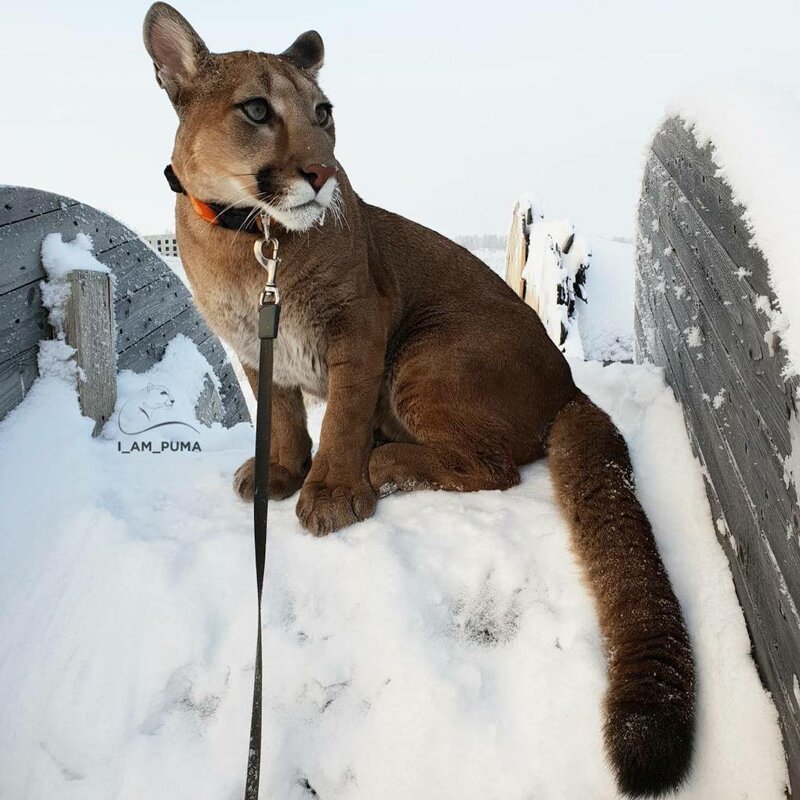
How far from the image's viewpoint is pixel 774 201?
1.69 meters

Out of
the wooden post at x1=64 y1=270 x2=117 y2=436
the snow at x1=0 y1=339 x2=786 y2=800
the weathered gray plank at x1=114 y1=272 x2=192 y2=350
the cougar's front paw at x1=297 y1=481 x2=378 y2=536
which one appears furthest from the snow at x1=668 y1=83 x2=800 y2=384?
the weathered gray plank at x1=114 y1=272 x2=192 y2=350

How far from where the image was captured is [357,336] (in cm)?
264

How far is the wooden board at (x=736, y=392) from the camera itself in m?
1.58

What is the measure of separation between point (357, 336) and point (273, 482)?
0.70 meters

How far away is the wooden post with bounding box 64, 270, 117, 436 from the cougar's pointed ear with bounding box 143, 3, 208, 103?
1677 mm

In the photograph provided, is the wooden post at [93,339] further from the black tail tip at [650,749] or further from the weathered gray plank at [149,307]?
the black tail tip at [650,749]

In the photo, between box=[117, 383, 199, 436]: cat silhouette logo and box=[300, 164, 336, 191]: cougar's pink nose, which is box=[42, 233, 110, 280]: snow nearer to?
box=[117, 383, 199, 436]: cat silhouette logo

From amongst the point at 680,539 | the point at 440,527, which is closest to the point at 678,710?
the point at 680,539

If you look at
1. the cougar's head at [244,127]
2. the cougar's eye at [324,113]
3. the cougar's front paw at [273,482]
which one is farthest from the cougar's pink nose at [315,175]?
the cougar's front paw at [273,482]

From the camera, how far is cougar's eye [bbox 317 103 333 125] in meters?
2.61

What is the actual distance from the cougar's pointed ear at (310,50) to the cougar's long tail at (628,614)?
1.74 m

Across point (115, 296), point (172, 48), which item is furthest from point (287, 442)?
point (115, 296)

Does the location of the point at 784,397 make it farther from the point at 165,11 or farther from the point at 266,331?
the point at 165,11

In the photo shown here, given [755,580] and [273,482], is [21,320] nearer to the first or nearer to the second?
[273,482]
